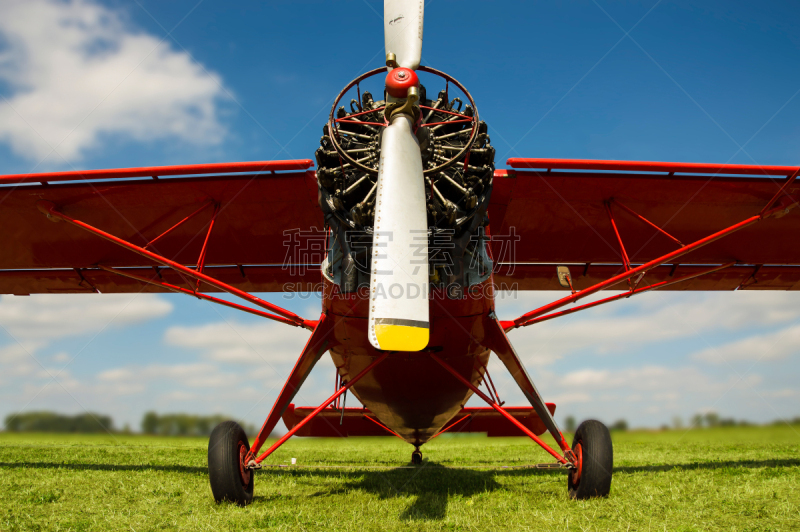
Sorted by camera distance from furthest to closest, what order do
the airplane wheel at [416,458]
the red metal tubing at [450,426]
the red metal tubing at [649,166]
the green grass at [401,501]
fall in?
the airplane wheel at [416,458]
the red metal tubing at [450,426]
the red metal tubing at [649,166]
the green grass at [401,501]

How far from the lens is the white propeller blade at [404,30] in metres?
4.22

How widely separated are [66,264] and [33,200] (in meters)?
1.99

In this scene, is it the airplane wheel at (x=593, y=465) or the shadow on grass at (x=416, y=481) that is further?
the airplane wheel at (x=593, y=465)

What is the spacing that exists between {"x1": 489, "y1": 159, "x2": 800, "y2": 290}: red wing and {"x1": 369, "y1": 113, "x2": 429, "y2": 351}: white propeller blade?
2505 mm

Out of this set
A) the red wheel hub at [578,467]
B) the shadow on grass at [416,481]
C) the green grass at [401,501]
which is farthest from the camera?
the red wheel hub at [578,467]

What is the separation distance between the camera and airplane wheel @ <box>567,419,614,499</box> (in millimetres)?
5266

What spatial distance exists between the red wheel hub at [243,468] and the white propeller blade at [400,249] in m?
3.04

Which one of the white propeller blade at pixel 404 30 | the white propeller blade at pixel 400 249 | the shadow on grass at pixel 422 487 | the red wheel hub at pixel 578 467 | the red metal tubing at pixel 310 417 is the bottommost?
the shadow on grass at pixel 422 487

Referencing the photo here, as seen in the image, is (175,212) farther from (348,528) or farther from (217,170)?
(348,528)

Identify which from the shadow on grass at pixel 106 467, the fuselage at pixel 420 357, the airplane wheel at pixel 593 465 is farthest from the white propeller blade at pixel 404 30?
the shadow on grass at pixel 106 467

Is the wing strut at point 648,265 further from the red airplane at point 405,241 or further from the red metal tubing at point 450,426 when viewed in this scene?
the red metal tubing at point 450,426

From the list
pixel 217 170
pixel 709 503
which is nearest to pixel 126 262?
pixel 217 170

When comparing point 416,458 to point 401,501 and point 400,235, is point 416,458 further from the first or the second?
point 400,235

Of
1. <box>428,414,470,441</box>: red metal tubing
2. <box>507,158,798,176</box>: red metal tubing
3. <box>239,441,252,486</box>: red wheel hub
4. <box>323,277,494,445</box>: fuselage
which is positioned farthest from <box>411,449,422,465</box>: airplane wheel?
<box>507,158,798,176</box>: red metal tubing
